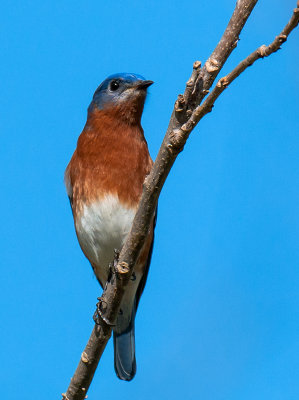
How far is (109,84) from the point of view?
6.58m

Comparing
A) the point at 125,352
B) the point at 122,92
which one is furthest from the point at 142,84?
the point at 125,352

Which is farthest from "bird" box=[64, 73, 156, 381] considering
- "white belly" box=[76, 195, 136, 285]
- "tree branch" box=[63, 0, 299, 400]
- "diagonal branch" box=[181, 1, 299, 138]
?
"diagonal branch" box=[181, 1, 299, 138]

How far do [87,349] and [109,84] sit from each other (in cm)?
285

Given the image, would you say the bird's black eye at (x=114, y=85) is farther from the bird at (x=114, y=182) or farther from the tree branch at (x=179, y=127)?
the tree branch at (x=179, y=127)

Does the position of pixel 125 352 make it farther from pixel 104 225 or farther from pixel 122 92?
pixel 122 92

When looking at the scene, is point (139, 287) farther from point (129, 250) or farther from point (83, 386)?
point (129, 250)

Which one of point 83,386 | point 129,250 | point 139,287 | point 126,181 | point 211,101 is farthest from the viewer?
point 139,287

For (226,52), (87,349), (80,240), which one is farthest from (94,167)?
(226,52)

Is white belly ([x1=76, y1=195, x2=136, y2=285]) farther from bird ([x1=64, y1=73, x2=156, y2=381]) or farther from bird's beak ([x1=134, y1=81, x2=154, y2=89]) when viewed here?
bird's beak ([x1=134, y1=81, x2=154, y2=89])

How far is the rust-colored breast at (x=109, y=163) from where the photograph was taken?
5.80 metres

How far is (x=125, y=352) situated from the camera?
6625 mm

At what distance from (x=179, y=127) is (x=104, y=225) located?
2.35m

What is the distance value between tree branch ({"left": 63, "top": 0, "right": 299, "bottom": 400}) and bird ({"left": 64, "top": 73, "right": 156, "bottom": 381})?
1.25m

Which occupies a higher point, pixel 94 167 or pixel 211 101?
pixel 94 167
